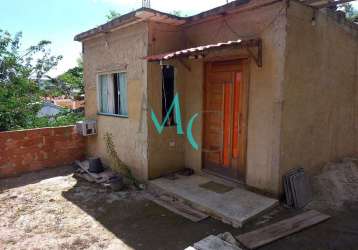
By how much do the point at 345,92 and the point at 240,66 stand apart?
9.60 feet

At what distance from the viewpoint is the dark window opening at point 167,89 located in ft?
20.7

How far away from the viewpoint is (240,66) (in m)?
5.46

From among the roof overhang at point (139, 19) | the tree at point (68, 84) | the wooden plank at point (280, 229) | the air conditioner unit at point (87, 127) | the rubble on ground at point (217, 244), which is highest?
the roof overhang at point (139, 19)

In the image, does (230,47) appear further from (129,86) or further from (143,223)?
(143,223)

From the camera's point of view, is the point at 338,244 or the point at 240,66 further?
the point at 240,66

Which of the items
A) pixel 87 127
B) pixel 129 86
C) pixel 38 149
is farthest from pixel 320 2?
pixel 38 149

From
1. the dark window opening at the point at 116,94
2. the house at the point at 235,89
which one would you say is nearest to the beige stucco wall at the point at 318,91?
the house at the point at 235,89

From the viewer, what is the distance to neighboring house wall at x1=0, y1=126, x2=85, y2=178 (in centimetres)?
708

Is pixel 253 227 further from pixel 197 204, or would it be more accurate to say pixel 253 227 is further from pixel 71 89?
pixel 71 89

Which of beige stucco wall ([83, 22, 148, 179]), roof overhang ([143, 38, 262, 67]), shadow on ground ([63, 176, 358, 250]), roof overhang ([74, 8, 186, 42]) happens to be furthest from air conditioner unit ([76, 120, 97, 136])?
roof overhang ([143, 38, 262, 67])

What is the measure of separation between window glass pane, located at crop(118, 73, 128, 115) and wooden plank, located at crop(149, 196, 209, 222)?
250cm

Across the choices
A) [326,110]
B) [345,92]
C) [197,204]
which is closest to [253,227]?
[197,204]

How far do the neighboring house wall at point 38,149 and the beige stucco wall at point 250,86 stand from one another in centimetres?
332

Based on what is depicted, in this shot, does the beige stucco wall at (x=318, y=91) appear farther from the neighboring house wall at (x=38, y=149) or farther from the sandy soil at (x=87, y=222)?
the neighboring house wall at (x=38, y=149)
